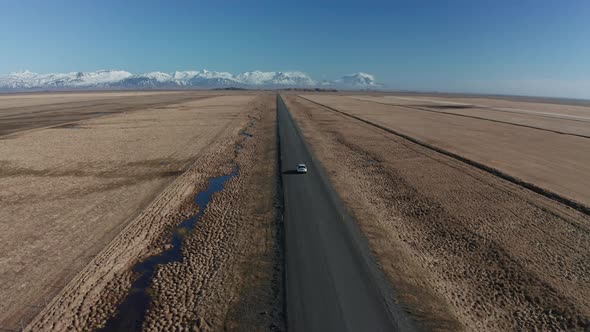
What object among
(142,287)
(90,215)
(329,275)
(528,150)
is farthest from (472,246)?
(528,150)

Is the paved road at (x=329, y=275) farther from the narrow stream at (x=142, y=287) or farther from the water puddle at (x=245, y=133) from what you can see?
the water puddle at (x=245, y=133)

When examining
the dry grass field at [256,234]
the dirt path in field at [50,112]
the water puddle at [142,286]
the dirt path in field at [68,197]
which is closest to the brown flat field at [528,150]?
the dry grass field at [256,234]

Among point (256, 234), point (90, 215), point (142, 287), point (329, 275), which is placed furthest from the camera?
→ point (90, 215)

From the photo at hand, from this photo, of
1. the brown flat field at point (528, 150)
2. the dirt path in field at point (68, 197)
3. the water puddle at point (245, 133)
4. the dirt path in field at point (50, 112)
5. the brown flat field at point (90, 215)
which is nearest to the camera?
the brown flat field at point (90, 215)

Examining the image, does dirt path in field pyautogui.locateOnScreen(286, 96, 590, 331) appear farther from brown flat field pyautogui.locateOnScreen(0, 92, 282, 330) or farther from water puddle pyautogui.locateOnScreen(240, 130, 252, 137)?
water puddle pyautogui.locateOnScreen(240, 130, 252, 137)

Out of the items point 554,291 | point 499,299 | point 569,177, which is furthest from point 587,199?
point 499,299

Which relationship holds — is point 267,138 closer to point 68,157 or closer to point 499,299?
point 68,157

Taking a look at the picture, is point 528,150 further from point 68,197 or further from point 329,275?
point 68,197
